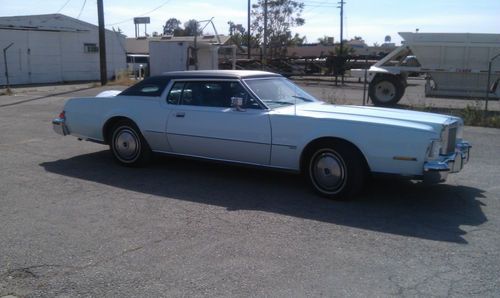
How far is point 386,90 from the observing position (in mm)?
17578

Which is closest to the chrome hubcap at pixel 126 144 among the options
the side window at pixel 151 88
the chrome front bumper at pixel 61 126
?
the side window at pixel 151 88

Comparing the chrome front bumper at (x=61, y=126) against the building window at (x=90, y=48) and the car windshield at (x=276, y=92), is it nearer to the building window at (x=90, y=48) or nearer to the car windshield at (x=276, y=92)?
the car windshield at (x=276, y=92)

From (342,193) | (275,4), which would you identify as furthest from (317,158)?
(275,4)

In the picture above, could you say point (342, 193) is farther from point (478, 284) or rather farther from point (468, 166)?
point (468, 166)

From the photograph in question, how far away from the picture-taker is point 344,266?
3.97 metres

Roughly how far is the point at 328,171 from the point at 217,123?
1.50 meters

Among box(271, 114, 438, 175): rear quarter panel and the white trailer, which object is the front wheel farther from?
the white trailer

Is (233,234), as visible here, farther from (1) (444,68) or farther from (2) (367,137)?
(1) (444,68)

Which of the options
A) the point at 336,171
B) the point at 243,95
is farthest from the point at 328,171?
the point at 243,95

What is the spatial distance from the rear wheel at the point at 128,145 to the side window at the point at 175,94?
65 cm

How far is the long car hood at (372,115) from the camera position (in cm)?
544

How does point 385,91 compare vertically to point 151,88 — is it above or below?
below

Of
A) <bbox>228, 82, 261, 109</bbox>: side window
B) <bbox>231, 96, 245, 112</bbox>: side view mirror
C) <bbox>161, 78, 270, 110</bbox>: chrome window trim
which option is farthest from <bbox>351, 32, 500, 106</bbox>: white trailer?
<bbox>231, 96, 245, 112</bbox>: side view mirror

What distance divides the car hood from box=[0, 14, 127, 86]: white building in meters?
25.8
